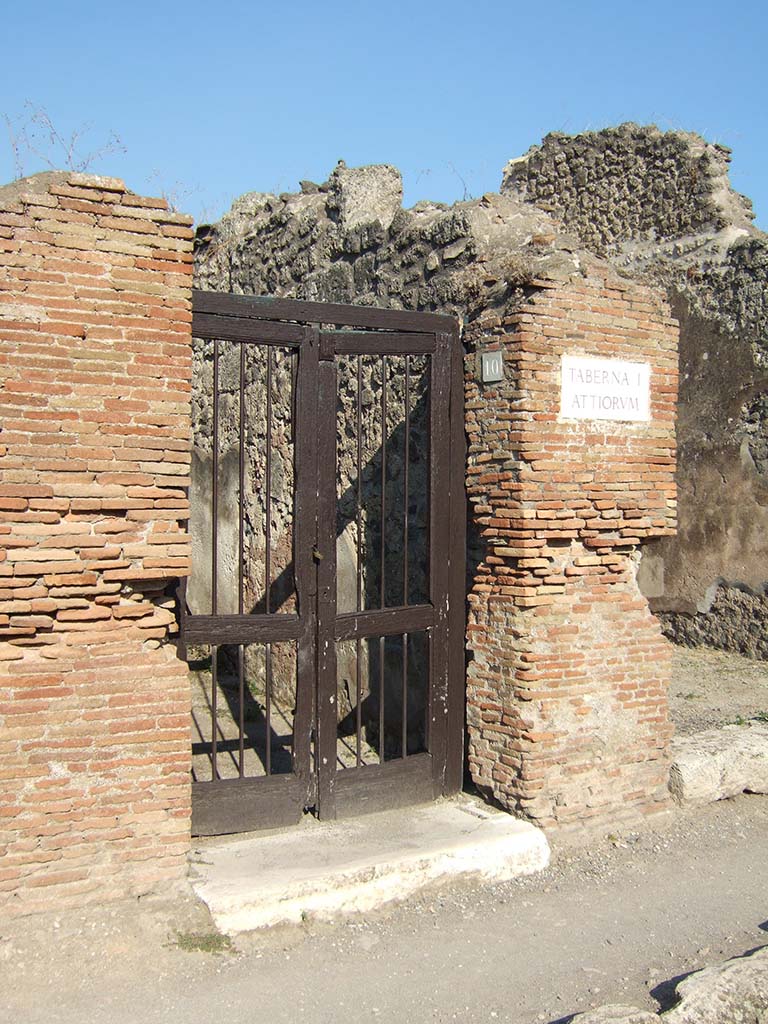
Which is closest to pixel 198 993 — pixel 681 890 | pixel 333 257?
pixel 681 890

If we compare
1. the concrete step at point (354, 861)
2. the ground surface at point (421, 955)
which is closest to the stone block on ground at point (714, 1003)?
the ground surface at point (421, 955)

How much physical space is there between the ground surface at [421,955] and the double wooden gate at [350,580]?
83cm

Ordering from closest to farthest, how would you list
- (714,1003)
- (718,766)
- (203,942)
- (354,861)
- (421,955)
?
(714,1003) < (203,942) < (421,955) < (354,861) < (718,766)

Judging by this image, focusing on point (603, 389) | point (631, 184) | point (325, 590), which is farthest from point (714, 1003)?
point (631, 184)

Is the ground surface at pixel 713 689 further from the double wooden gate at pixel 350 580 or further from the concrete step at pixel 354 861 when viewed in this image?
the concrete step at pixel 354 861

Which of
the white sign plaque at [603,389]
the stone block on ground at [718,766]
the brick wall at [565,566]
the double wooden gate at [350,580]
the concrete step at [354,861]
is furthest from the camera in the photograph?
the stone block on ground at [718,766]

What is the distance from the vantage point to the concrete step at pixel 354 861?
13.4ft

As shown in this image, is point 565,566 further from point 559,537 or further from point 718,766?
point 718,766

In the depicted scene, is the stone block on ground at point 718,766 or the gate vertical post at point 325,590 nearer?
the gate vertical post at point 325,590

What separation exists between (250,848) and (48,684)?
1.32 meters

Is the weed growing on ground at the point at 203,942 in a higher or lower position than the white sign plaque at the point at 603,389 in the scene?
lower

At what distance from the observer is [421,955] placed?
402cm

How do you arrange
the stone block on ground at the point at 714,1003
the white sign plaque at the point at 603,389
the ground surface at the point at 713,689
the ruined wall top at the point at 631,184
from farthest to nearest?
the ruined wall top at the point at 631,184, the ground surface at the point at 713,689, the white sign plaque at the point at 603,389, the stone block on ground at the point at 714,1003

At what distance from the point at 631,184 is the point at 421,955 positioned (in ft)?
28.3
